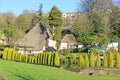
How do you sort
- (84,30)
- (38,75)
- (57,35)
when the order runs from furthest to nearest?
(57,35) < (84,30) < (38,75)

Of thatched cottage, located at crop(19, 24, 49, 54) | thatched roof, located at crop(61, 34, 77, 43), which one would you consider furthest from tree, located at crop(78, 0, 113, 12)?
thatched cottage, located at crop(19, 24, 49, 54)

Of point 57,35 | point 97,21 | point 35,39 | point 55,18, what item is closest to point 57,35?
point 57,35

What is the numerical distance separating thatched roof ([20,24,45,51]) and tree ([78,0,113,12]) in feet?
68.0

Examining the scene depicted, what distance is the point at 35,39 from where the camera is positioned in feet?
202

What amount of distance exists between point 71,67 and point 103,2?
4778 cm

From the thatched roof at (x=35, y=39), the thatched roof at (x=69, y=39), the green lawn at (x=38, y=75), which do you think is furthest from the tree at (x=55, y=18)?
the green lawn at (x=38, y=75)

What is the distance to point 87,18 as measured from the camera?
77125 millimetres

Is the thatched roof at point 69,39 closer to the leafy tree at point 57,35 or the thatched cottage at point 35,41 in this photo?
the leafy tree at point 57,35

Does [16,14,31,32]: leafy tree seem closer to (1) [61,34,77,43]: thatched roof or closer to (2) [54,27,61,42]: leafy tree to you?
(2) [54,27,61,42]: leafy tree

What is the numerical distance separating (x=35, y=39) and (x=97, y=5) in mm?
25145

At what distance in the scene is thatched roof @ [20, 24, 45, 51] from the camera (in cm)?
5941

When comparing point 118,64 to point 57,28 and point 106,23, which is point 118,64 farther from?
point 57,28

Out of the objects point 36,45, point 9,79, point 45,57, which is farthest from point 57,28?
point 9,79

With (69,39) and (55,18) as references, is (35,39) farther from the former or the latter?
(55,18)
